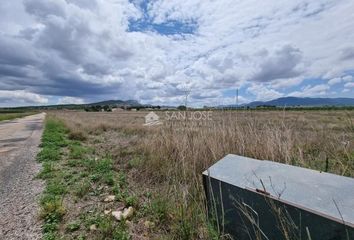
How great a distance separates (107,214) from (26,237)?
1.01 meters

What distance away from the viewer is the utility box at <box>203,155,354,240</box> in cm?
167

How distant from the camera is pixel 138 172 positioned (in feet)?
17.5

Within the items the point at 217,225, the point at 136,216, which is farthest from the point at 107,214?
the point at 217,225

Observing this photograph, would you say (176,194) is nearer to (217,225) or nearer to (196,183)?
(196,183)

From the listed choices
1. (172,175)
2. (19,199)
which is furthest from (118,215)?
(19,199)

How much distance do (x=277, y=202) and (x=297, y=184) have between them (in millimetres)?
358

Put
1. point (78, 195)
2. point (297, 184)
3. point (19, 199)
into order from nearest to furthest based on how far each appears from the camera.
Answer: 1. point (297, 184)
2. point (19, 199)
3. point (78, 195)

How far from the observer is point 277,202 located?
6.29 ft

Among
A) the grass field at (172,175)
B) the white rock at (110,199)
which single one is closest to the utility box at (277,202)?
the grass field at (172,175)

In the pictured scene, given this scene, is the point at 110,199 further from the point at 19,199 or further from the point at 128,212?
the point at 19,199

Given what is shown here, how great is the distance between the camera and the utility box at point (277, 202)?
1.67m

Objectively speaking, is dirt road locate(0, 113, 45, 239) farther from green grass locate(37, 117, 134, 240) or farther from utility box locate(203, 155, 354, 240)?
utility box locate(203, 155, 354, 240)

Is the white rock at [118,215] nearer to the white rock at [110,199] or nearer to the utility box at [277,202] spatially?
the white rock at [110,199]

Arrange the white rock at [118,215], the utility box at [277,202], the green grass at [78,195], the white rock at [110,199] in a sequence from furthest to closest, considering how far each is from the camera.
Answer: the white rock at [110,199], the white rock at [118,215], the green grass at [78,195], the utility box at [277,202]
